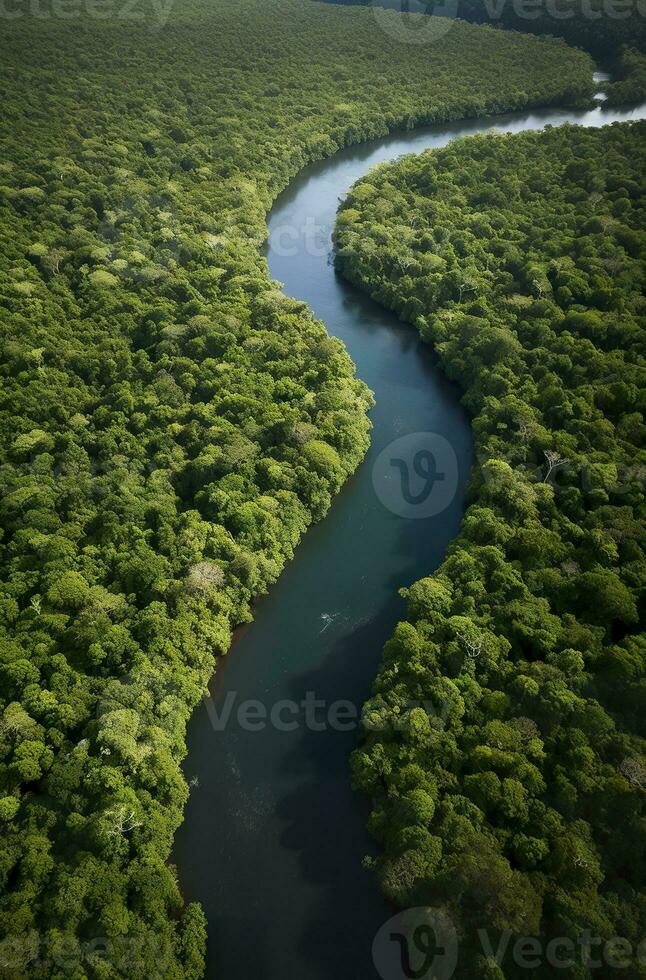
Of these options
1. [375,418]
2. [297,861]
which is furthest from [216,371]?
[297,861]

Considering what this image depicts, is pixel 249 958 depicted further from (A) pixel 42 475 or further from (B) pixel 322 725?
(A) pixel 42 475

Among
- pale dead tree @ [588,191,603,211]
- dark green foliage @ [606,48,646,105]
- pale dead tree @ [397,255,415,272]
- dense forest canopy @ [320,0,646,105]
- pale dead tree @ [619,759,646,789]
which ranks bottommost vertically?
pale dead tree @ [619,759,646,789]

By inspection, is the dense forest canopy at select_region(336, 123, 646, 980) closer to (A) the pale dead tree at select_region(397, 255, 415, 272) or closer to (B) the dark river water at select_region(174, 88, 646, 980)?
(A) the pale dead tree at select_region(397, 255, 415, 272)

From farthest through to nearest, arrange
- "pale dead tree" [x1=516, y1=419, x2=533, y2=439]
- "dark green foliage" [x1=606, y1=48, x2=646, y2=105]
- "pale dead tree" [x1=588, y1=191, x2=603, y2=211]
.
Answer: "dark green foliage" [x1=606, y1=48, x2=646, y2=105] < "pale dead tree" [x1=588, y1=191, x2=603, y2=211] < "pale dead tree" [x1=516, y1=419, x2=533, y2=439]

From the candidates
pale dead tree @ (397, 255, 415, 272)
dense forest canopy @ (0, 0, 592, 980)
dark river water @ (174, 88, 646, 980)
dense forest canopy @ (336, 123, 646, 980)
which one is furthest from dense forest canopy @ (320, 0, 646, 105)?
dark river water @ (174, 88, 646, 980)

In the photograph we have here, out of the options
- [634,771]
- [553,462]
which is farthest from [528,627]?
[553,462]
